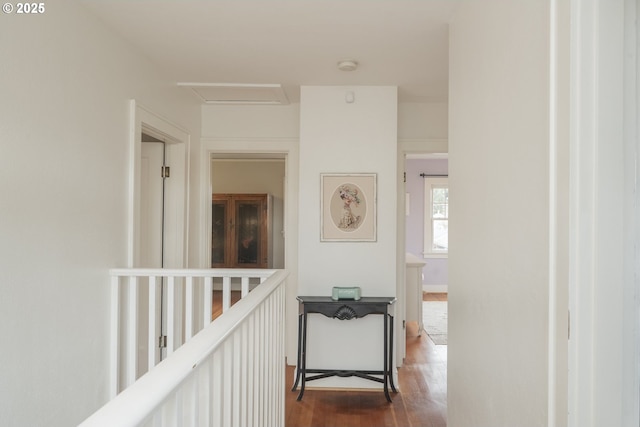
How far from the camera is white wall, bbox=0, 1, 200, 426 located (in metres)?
1.68

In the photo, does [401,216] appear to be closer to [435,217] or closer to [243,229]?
[435,217]

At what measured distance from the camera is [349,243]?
338 centimetres

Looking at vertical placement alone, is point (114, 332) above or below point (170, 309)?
below

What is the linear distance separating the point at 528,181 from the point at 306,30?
161 centimetres

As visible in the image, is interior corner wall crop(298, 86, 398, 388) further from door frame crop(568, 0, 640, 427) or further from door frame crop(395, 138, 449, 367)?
door frame crop(568, 0, 640, 427)

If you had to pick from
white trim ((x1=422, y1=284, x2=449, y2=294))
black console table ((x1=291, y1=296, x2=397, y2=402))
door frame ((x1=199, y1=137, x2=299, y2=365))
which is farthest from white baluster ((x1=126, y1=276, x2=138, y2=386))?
white trim ((x1=422, y1=284, x2=449, y2=294))

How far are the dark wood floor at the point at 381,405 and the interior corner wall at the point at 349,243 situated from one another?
0.71ft

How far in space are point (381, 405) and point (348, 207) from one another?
1.52 meters

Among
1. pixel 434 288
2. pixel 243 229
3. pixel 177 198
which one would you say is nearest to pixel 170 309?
pixel 177 198

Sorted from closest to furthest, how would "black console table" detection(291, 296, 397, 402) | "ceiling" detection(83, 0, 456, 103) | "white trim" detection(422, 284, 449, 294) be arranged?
"ceiling" detection(83, 0, 456, 103) < "black console table" detection(291, 296, 397, 402) < "white trim" detection(422, 284, 449, 294)

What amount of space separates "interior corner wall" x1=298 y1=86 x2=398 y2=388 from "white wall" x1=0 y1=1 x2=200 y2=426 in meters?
1.42

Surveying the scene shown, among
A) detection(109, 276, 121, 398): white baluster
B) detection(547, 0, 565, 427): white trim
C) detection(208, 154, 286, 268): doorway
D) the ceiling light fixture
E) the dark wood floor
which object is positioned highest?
the ceiling light fixture

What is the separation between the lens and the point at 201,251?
3.86 metres

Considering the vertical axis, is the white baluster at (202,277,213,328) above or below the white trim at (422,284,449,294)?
above
